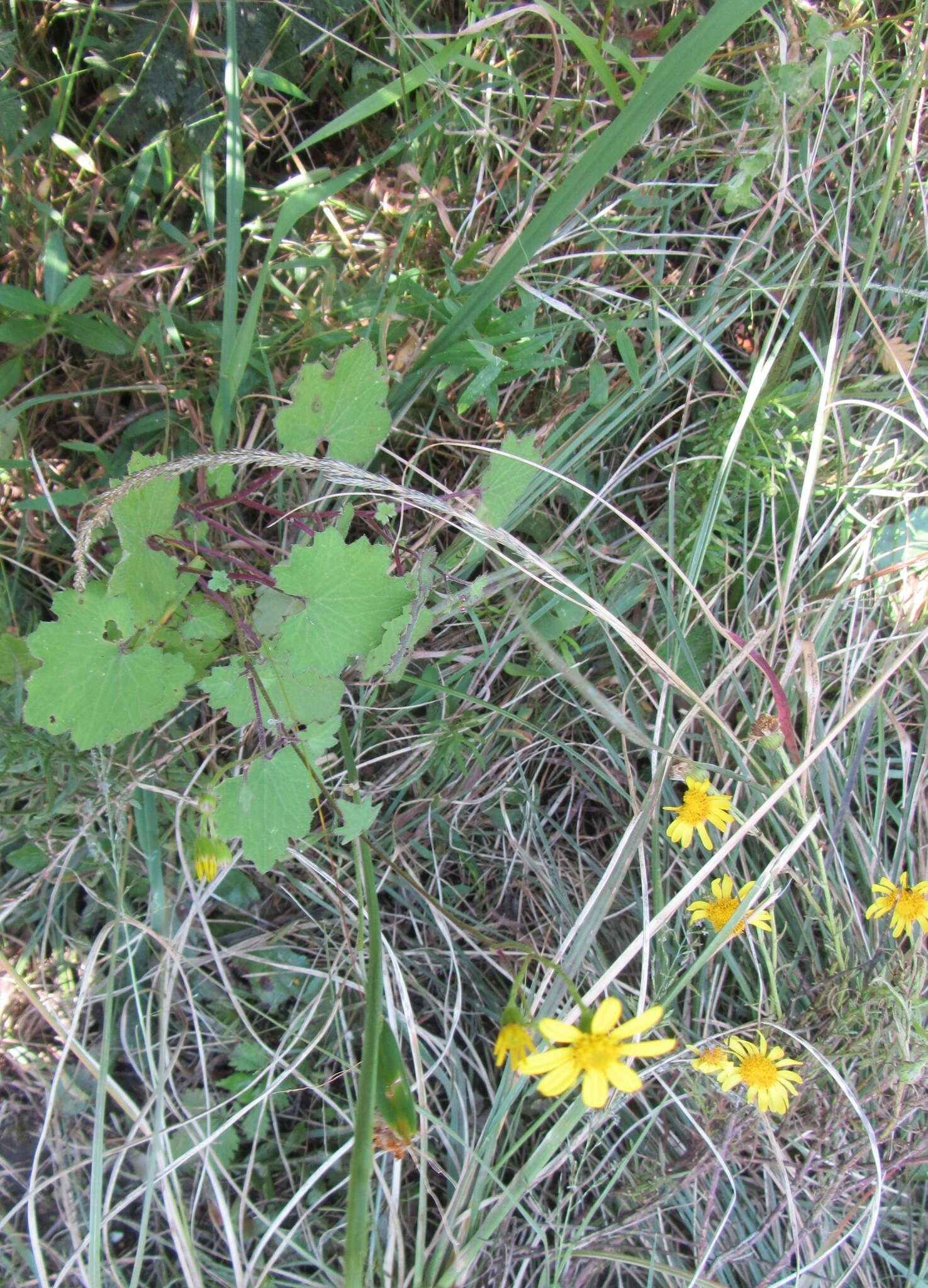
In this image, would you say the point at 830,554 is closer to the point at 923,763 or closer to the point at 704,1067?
the point at 923,763

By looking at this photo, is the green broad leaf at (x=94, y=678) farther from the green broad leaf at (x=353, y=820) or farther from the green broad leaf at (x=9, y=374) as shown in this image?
the green broad leaf at (x=9, y=374)

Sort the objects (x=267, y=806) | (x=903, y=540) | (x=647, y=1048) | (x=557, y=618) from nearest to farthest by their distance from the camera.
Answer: (x=647, y=1048) < (x=267, y=806) < (x=557, y=618) < (x=903, y=540)

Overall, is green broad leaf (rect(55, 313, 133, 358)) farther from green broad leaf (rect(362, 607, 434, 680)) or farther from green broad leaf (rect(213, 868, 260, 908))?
green broad leaf (rect(213, 868, 260, 908))

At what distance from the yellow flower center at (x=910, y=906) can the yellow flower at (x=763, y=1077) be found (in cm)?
36

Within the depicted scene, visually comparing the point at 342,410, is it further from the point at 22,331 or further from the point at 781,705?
the point at 781,705

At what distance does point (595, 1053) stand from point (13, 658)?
1222mm

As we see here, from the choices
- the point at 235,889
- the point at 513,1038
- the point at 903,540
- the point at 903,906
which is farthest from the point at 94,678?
the point at 903,540

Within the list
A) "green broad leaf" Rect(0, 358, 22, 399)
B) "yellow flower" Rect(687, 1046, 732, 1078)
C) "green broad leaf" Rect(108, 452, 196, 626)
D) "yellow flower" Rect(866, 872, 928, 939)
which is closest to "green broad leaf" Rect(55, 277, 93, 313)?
"green broad leaf" Rect(0, 358, 22, 399)

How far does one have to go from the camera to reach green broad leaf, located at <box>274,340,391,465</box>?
4.80ft

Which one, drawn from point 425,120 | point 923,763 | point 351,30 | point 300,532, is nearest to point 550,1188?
point 923,763

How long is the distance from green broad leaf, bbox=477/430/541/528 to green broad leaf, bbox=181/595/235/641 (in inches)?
19.9

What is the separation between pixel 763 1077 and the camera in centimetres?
157

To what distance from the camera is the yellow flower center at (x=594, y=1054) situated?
1102 mm

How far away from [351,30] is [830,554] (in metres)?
1.62
